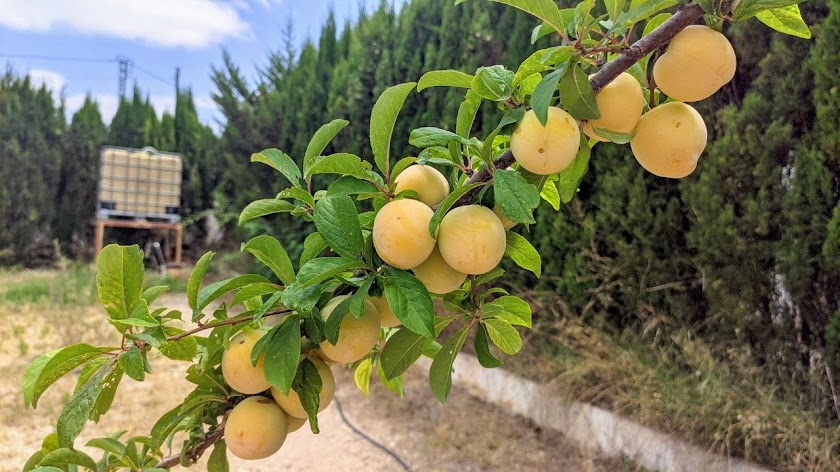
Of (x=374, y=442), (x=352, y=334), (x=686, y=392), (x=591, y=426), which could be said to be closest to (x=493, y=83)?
(x=352, y=334)

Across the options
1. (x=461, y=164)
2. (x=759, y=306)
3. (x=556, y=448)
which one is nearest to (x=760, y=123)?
(x=759, y=306)

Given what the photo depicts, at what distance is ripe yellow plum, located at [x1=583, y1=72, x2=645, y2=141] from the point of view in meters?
0.43

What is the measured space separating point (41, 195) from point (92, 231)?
0.64 m

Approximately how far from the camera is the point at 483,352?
579 millimetres

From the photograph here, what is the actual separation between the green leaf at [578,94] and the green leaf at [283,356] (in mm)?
292

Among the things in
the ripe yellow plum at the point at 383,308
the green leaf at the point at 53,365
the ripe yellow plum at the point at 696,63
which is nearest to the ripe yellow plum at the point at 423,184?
the ripe yellow plum at the point at 383,308

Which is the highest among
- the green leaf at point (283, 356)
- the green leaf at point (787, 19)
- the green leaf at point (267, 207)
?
the green leaf at point (787, 19)

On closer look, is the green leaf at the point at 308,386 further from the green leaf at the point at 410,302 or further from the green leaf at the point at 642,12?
the green leaf at the point at 642,12

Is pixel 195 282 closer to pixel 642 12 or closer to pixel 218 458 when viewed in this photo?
pixel 218 458

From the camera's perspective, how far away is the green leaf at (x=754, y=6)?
38cm

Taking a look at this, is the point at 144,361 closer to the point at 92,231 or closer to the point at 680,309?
the point at 680,309

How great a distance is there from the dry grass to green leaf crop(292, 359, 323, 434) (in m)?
1.59

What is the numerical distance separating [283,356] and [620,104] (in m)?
0.34

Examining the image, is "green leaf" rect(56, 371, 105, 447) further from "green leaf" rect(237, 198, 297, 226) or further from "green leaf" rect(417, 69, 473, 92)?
"green leaf" rect(417, 69, 473, 92)
